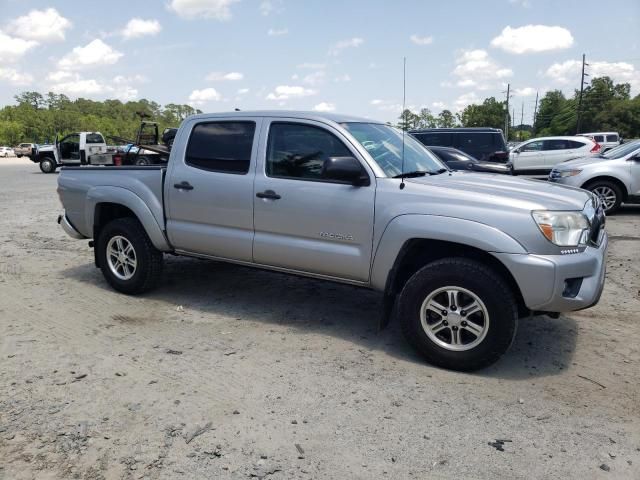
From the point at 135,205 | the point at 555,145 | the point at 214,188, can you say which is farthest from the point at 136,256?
the point at 555,145

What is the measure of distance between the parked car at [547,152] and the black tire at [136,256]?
15.1 m

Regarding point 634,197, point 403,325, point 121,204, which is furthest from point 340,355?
point 634,197

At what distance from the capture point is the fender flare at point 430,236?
3531 mm

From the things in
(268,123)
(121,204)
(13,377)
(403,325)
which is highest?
(268,123)

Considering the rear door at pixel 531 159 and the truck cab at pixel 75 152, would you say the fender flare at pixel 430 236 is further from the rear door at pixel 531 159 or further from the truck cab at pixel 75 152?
the truck cab at pixel 75 152

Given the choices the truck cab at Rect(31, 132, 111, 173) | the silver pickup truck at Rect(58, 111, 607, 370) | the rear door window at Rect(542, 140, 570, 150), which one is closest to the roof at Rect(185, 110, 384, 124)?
the silver pickup truck at Rect(58, 111, 607, 370)

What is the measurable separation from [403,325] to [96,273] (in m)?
4.21

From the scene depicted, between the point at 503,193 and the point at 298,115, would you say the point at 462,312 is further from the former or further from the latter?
the point at 298,115

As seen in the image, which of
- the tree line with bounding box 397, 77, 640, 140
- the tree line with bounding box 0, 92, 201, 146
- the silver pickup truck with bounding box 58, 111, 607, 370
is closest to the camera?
the silver pickup truck with bounding box 58, 111, 607, 370

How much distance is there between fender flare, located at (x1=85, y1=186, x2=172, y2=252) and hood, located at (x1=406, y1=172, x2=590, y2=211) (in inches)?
100

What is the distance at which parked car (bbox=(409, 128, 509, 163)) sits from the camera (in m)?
15.5

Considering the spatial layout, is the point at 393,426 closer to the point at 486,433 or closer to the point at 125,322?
the point at 486,433

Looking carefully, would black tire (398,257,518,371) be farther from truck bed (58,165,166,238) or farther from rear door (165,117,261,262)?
truck bed (58,165,166,238)

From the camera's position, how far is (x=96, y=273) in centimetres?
645
